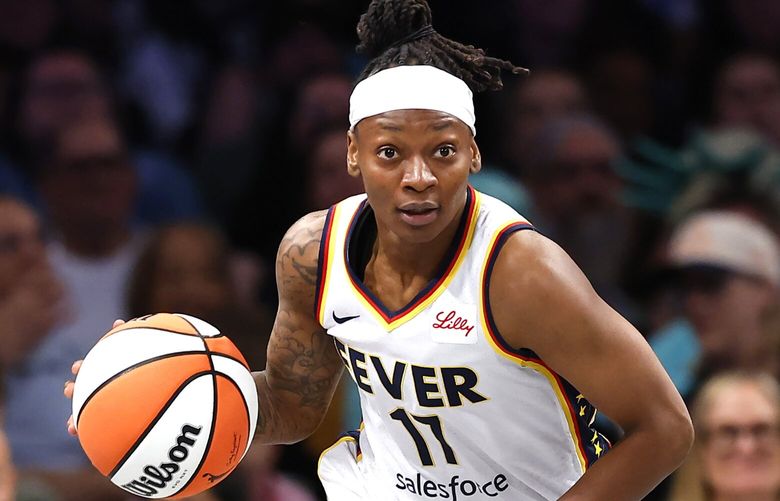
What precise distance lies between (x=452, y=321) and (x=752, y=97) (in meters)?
4.14

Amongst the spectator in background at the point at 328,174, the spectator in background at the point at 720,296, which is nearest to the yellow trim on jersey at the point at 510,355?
the spectator in background at the point at 720,296

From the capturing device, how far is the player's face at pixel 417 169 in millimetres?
3244

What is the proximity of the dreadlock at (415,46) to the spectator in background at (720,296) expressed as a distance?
2408mm

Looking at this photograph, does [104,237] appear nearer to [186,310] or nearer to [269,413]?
[186,310]

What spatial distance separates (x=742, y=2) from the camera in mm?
7340

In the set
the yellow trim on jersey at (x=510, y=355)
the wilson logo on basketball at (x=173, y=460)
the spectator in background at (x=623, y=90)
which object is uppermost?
the spectator in background at (x=623, y=90)

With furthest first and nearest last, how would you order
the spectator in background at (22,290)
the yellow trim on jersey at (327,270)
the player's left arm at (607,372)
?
the spectator in background at (22,290), the yellow trim on jersey at (327,270), the player's left arm at (607,372)

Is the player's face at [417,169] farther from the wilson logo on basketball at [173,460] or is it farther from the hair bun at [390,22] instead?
the wilson logo on basketball at [173,460]

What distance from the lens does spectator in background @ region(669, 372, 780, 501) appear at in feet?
16.8

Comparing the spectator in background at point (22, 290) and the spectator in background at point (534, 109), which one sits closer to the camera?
the spectator in background at point (22, 290)

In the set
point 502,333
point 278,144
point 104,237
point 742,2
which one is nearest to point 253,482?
point 104,237

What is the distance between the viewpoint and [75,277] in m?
5.96

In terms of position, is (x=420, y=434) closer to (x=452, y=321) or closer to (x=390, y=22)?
(x=452, y=321)

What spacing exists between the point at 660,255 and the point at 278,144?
1.83 metres
